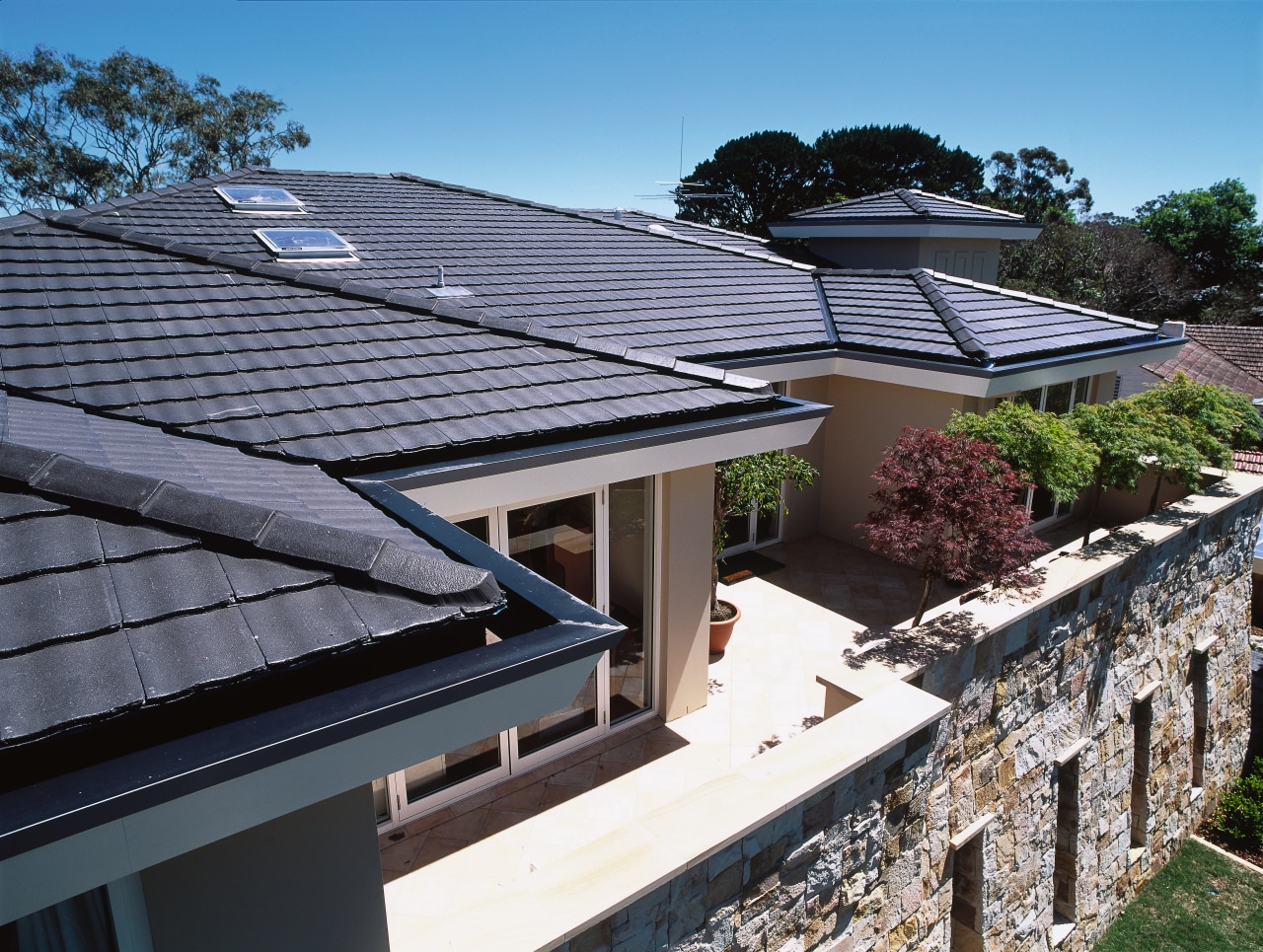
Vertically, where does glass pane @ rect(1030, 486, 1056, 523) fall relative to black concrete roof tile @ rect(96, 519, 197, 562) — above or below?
below

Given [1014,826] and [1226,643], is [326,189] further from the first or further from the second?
[1226,643]

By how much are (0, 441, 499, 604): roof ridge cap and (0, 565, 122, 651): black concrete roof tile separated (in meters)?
0.44

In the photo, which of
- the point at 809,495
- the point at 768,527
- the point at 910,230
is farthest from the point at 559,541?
the point at 910,230

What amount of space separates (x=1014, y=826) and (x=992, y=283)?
1559 centimetres

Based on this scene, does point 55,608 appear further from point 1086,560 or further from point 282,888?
point 1086,560

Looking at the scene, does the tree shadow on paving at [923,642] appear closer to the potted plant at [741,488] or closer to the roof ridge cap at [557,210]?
the potted plant at [741,488]

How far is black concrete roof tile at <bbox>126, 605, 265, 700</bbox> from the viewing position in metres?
2.56

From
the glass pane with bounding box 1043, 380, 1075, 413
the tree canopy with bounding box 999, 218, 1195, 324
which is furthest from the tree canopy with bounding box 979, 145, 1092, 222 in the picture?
the glass pane with bounding box 1043, 380, 1075, 413

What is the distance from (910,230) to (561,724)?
609 inches

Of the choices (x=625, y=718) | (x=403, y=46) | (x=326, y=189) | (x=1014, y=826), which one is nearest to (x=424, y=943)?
(x=625, y=718)

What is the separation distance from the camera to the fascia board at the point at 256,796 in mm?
2250

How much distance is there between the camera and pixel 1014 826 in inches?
356

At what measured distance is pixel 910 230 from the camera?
18.1 meters

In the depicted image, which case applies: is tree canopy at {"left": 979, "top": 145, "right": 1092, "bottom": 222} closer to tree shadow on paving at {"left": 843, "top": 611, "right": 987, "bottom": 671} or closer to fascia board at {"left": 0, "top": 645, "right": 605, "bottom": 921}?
tree shadow on paving at {"left": 843, "top": 611, "right": 987, "bottom": 671}
